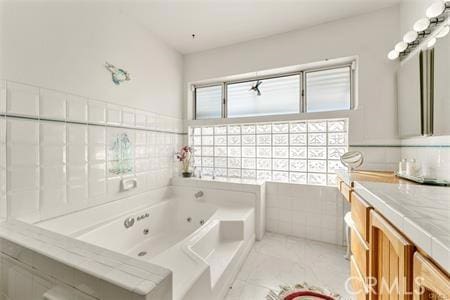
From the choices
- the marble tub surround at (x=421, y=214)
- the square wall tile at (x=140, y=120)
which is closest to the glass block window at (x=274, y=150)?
the square wall tile at (x=140, y=120)

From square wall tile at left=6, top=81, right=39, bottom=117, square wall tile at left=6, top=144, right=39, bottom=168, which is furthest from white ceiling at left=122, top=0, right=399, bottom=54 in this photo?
square wall tile at left=6, top=144, right=39, bottom=168

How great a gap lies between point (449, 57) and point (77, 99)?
2.72 m

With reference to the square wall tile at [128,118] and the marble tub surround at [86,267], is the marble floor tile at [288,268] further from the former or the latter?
the square wall tile at [128,118]

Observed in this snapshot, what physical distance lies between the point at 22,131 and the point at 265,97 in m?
2.45

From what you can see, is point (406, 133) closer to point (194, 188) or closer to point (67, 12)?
point (194, 188)

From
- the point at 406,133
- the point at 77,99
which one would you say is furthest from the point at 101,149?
the point at 406,133

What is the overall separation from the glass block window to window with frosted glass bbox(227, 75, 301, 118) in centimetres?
20

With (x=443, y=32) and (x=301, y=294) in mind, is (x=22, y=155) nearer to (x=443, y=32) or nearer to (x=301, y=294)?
(x=301, y=294)

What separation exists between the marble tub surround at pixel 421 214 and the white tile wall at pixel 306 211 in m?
1.17

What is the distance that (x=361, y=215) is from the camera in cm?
108

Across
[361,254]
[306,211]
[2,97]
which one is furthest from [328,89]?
[2,97]

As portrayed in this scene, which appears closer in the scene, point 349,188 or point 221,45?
point 349,188

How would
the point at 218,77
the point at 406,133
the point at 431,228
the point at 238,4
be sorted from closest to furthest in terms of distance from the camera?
the point at 431,228 → the point at 406,133 → the point at 238,4 → the point at 218,77

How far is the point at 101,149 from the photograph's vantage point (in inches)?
68.9
